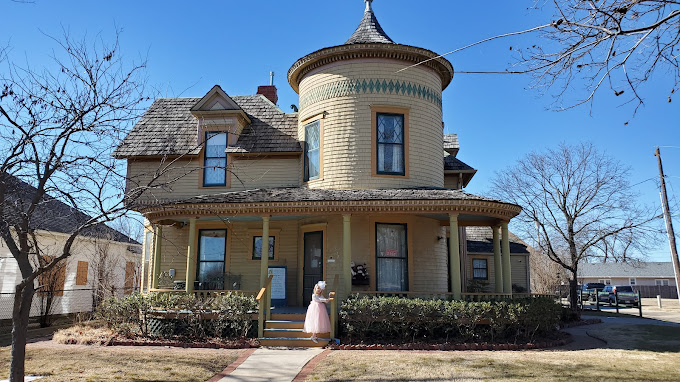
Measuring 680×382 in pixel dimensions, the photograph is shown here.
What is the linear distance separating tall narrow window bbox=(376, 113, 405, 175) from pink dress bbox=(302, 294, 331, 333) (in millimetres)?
5180

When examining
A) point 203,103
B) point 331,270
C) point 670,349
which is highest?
point 203,103

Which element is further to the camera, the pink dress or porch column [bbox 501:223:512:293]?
porch column [bbox 501:223:512:293]

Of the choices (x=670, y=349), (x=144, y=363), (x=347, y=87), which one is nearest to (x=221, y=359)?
(x=144, y=363)

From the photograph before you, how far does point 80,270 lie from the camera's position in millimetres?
23906

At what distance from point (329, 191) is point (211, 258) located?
474 centimetres

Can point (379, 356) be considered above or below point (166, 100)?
below

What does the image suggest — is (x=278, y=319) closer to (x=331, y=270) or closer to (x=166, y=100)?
(x=331, y=270)

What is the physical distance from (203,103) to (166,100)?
3479 mm

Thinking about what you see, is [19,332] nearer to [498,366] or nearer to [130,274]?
[498,366]

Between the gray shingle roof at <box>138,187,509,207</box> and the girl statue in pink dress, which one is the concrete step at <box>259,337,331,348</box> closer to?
the girl statue in pink dress

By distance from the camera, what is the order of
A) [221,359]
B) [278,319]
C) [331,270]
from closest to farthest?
[221,359], [278,319], [331,270]

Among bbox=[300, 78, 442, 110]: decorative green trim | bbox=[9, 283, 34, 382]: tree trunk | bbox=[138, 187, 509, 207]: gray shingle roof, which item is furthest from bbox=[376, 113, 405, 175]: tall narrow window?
bbox=[9, 283, 34, 382]: tree trunk

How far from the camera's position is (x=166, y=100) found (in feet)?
67.9

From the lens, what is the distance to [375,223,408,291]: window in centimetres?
1543
